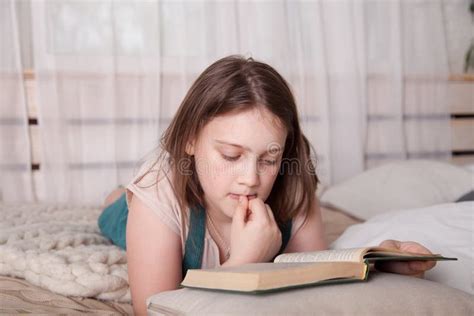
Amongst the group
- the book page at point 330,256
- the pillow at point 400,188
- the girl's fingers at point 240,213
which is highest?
the girl's fingers at point 240,213

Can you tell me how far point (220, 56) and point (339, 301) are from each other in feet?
7.25

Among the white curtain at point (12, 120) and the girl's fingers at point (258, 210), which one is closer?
the girl's fingers at point (258, 210)

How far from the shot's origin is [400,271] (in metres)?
1.18

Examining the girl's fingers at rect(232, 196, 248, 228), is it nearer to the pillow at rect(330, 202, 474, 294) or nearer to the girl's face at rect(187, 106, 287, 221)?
the girl's face at rect(187, 106, 287, 221)

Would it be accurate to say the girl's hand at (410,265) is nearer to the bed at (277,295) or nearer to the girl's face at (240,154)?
the bed at (277,295)

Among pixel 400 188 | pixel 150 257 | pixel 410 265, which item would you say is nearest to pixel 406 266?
pixel 410 265

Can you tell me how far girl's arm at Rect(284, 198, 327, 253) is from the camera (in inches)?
59.6

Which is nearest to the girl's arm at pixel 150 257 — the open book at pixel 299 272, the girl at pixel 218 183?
the girl at pixel 218 183

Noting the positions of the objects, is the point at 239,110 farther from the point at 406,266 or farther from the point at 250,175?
the point at 406,266

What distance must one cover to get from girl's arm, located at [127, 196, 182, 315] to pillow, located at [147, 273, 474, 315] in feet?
0.57

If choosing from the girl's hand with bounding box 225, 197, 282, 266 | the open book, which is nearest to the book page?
the open book

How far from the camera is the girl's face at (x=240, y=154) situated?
125 centimetres

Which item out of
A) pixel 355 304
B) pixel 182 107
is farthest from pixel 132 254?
pixel 355 304

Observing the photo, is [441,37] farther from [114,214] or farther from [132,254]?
[132,254]
